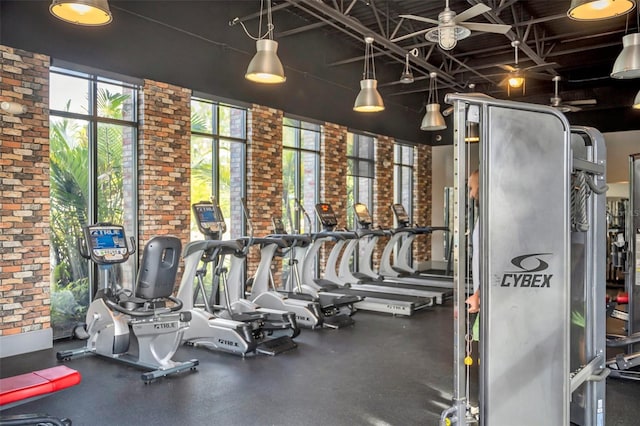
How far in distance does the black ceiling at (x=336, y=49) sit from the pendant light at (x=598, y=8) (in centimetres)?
250

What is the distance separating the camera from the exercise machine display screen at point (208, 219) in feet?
19.3

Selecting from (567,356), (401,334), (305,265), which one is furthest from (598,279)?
(305,265)

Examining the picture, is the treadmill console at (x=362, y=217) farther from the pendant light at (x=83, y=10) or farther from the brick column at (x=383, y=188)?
the pendant light at (x=83, y=10)

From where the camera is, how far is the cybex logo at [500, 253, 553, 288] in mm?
2731

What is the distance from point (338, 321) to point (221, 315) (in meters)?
1.66

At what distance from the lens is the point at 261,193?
8.49 m

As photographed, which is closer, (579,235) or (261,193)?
(579,235)

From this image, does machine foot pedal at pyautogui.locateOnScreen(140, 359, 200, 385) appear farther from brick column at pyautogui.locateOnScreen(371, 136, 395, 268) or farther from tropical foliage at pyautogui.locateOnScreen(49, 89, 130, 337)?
brick column at pyautogui.locateOnScreen(371, 136, 395, 268)

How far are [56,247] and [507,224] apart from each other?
17.8ft

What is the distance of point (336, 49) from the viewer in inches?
397

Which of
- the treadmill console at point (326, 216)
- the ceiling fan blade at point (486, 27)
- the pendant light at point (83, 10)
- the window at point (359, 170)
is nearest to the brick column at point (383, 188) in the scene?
the window at point (359, 170)

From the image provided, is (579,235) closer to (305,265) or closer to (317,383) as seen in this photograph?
(317,383)

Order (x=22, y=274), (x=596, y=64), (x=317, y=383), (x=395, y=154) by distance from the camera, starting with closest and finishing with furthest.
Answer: (x=317, y=383) < (x=22, y=274) < (x=596, y=64) < (x=395, y=154)

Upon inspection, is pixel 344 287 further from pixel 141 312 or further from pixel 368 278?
pixel 141 312
